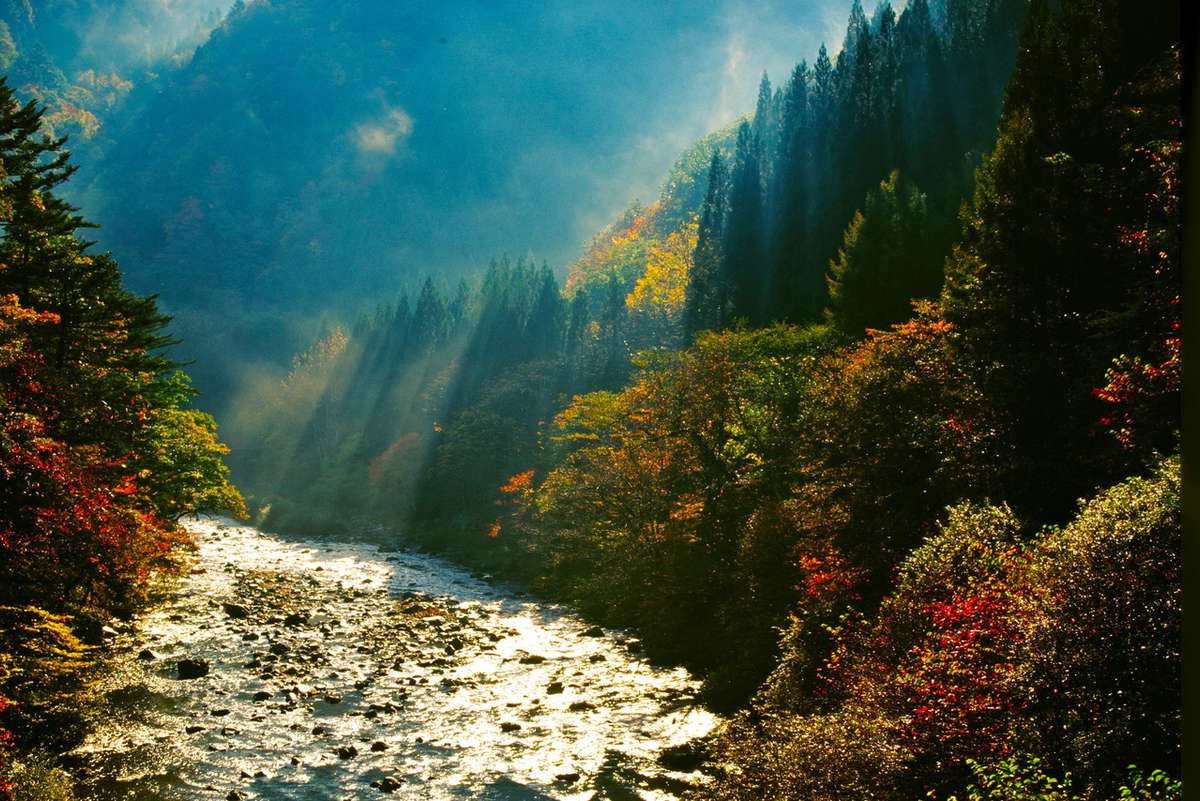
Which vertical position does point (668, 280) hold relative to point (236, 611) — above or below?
above

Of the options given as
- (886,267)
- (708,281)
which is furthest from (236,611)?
(708,281)

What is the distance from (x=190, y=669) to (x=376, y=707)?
749 cm

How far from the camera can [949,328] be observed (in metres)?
25.7

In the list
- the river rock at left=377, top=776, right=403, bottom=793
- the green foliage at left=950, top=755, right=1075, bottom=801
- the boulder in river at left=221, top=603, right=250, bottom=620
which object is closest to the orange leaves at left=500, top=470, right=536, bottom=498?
the boulder in river at left=221, top=603, right=250, bottom=620

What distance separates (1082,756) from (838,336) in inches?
1707

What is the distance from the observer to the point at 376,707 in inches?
1008

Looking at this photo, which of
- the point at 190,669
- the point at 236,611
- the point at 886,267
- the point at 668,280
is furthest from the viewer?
the point at 668,280

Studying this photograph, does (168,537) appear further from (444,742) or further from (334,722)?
(444,742)

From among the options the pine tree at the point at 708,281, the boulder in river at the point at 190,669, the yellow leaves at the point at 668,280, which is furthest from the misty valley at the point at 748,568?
the yellow leaves at the point at 668,280

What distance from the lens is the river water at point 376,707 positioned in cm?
1977

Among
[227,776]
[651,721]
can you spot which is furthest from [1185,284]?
[651,721]

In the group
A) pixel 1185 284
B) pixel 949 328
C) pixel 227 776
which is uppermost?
pixel 949 328

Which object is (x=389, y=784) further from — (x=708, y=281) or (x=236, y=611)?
(x=708, y=281)

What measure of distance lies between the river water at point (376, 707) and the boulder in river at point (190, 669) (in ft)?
0.99
